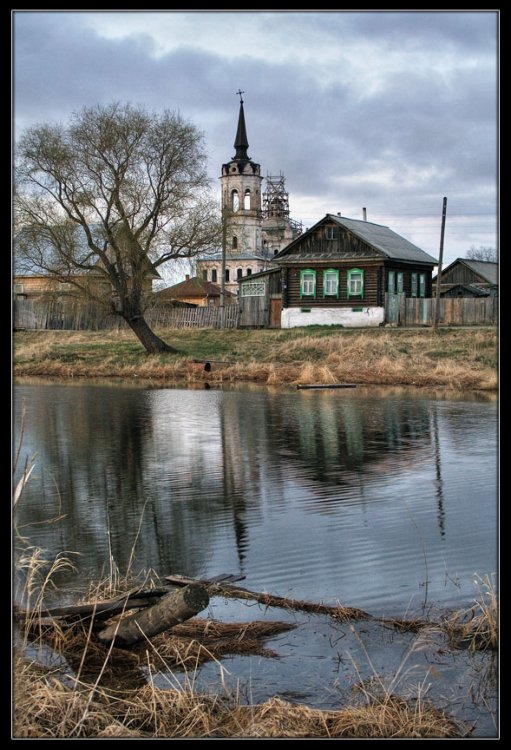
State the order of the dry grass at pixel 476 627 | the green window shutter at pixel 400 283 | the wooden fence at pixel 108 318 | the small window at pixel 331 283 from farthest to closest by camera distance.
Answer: the wooden fence at pixel 108 318 → the green window shutter at pixel 400 283 → the small window at pixel 331 283 → the dry grass at pixel 476 627

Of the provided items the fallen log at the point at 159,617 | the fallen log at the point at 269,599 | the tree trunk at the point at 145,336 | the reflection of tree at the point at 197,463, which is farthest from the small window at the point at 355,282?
the fallen log at the point at 159,617

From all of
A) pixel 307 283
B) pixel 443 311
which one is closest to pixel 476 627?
pixel 443 311

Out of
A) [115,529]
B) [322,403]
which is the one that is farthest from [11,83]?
[322,403]

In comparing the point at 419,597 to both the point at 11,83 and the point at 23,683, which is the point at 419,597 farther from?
the point at 11,83

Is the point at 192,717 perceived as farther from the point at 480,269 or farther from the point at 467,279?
the point at 480,269

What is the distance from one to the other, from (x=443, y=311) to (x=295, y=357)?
40.4 ft

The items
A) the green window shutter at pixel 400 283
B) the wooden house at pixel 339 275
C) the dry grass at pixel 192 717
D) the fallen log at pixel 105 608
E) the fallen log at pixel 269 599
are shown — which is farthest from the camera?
the green window shutter at pixel 400 283

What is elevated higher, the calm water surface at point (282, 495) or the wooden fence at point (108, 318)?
the wooden fence at point (108, 318)

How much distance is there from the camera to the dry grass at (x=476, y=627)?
6656 mm

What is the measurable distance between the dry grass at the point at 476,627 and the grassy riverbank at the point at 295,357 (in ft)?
72.9

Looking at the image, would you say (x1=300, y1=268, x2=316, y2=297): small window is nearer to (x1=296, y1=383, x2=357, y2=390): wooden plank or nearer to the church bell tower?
(x1=296, y1=383, x2=357, y2=390): wooden plank

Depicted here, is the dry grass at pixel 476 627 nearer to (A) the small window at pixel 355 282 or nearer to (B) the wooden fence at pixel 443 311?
(B) the wooden fence at pixel 443 311

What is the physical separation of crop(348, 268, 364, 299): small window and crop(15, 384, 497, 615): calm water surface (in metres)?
21.8

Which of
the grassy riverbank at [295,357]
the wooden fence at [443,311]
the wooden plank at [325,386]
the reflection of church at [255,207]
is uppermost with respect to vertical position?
the reflection of church at [255,207]
